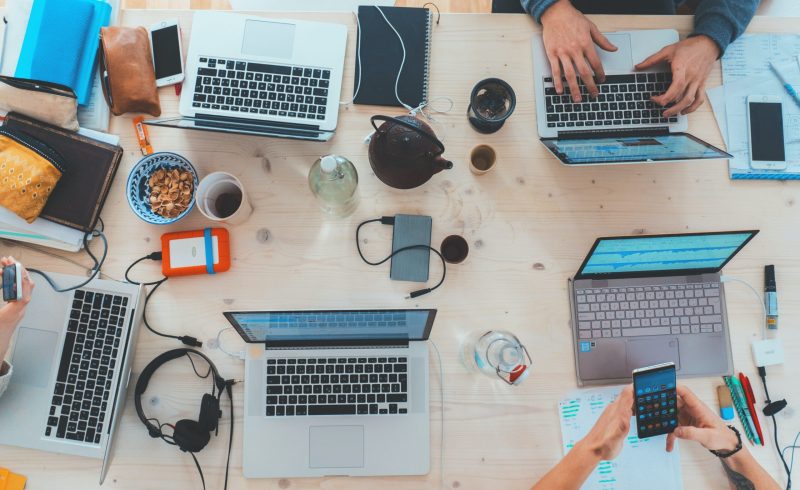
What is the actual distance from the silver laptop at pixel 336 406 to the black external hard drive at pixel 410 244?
14 centimetres

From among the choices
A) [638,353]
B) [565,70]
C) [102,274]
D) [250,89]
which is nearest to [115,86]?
[250,89]

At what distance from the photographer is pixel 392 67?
115cm

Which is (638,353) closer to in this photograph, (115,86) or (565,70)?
(565,70)

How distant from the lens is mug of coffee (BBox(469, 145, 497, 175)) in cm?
108

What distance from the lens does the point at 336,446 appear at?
3.36 ft

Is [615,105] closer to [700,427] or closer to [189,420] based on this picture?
[700,427]

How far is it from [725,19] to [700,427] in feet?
2.99

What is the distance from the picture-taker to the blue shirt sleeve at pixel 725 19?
1.10 m

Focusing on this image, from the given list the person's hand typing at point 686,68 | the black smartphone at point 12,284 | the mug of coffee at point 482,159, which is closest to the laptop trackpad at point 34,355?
the black smartphone at point 12,284

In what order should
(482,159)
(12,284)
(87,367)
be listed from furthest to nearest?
1. (482,159)
2. (87,367)
3. (12,284)

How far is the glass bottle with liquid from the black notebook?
0.22 meters

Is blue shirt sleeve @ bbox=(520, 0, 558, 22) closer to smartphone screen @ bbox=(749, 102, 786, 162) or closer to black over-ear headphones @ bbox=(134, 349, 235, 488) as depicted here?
smartphone screen @ bbox=(749, 102, 786, 162)

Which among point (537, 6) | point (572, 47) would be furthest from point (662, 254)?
point (537, 6)

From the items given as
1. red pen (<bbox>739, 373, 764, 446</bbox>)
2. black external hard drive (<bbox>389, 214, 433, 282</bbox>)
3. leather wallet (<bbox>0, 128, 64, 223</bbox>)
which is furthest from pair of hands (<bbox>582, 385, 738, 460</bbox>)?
leather wallet (<bbox>0, 128, 64, 223</bbox>)
